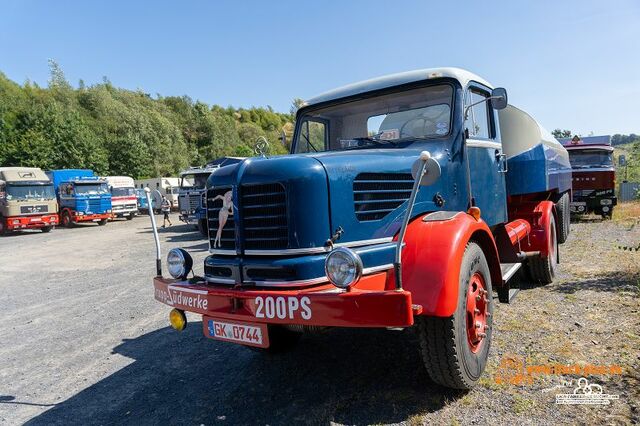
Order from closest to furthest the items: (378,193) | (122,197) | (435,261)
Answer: (435,261) < (378,193) < (122,197)

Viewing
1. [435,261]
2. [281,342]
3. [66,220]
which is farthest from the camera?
[66,220]

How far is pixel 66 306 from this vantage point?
699 cm

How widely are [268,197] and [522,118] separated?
5.09 meters

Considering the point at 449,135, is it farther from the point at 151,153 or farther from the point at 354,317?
the point at 151,153

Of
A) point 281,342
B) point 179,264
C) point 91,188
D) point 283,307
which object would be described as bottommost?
point 281,342

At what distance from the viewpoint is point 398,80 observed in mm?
4152

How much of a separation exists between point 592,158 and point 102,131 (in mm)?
42049

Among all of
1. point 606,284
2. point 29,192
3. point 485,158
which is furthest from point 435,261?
point 29,192

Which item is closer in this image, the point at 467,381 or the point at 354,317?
the point at 354,317

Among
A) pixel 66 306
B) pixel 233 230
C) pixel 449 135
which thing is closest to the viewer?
pixel 233 230

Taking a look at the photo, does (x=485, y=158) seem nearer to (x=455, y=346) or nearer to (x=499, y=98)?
(x=499, y=98)

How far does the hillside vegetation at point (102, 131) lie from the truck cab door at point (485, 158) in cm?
2030

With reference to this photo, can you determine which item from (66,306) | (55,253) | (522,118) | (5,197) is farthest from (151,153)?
(522,118)
